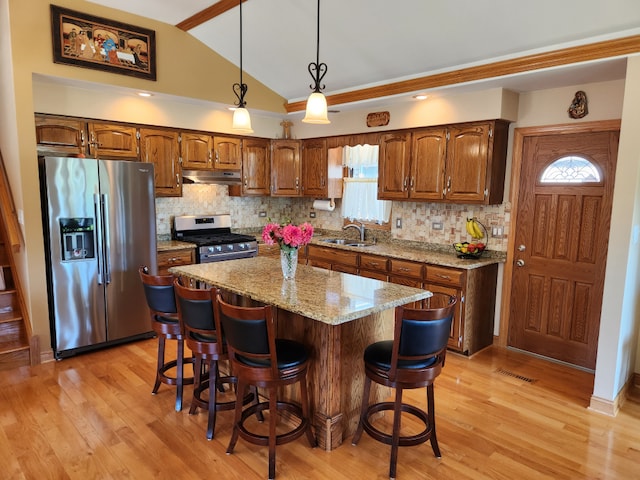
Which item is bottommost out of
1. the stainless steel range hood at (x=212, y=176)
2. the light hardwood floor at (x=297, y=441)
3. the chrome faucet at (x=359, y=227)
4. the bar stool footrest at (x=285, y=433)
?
the light hardwood floor at (x=297, y=441)

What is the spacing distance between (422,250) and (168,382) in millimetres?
2936

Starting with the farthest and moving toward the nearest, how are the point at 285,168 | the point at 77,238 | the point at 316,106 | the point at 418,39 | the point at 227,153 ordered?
1. the point at 285,168
2. the point at 227,153
3. the point at 77,238
4. the point at 418,39
5. the point at 316,106

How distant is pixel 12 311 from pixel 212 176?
95.3 inches

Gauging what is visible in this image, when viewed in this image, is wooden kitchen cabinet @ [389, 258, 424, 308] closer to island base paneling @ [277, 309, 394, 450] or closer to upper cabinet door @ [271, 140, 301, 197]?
island base paneling @ [277, 309, 394, 450]

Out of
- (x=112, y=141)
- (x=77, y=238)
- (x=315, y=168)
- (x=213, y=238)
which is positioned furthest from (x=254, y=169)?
(x=77, y=238)

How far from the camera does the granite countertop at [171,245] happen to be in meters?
4.55

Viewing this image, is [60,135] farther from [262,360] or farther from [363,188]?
[363,188]

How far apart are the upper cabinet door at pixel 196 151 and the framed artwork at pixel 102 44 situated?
823 mm

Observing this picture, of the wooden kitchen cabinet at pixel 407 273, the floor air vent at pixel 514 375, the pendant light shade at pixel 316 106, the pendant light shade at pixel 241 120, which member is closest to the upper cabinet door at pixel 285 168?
the wooden kitchen cabinet at pixel 407 273

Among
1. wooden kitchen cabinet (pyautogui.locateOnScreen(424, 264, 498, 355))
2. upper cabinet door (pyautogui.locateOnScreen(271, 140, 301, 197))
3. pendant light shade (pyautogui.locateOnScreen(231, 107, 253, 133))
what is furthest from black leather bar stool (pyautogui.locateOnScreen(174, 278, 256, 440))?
upper cabinet door (pyautogui.locateOnScreen(271, 140, 301, 197))

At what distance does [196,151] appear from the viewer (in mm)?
4941

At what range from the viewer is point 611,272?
297cm

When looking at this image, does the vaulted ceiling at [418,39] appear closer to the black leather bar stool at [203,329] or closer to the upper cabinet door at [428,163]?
the upper cabinet door at [428,163]

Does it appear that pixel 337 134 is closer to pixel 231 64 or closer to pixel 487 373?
pixel 231 64
